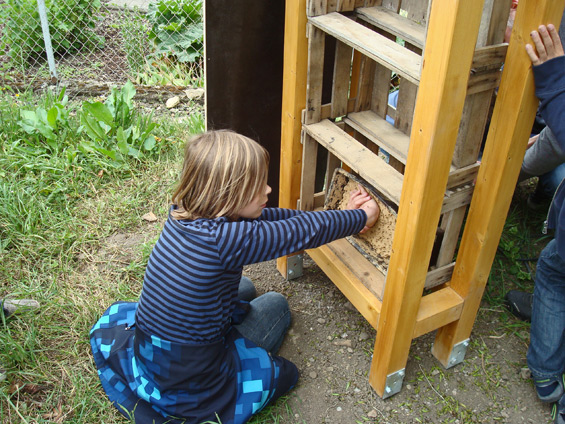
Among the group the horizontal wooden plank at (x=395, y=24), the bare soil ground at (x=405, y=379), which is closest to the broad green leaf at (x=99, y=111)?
the bare soil ground at (x=405, y=379)

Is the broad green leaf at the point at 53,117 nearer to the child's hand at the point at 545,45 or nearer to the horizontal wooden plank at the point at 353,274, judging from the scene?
the horizontal wooden plank at the point at 353,274

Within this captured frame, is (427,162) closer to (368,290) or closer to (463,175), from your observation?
(463,175)

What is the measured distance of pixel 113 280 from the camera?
2850 millimetres

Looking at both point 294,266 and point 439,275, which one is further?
point 294,266

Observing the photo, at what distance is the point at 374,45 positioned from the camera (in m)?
1.86

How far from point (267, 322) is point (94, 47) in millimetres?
4038

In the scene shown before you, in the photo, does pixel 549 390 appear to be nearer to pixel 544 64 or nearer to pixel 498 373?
pixel 498 373

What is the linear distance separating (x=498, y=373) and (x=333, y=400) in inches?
29.4

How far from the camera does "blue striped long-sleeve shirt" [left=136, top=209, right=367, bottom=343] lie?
1.91 metres

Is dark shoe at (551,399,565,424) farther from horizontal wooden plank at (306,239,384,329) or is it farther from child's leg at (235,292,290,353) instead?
child's leg at (235,292,290,353)

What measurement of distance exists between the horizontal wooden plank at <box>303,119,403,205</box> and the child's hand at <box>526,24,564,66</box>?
24.1 inches

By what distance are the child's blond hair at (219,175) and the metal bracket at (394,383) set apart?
937 mm

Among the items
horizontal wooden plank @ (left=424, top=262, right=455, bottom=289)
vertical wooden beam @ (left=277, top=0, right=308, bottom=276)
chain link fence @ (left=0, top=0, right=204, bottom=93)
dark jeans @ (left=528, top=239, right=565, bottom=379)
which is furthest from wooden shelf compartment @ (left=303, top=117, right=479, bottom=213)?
chain link fence @ (left=0, top=0, right=204, bottom=93)

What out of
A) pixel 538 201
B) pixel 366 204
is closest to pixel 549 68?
pixel 366 204
